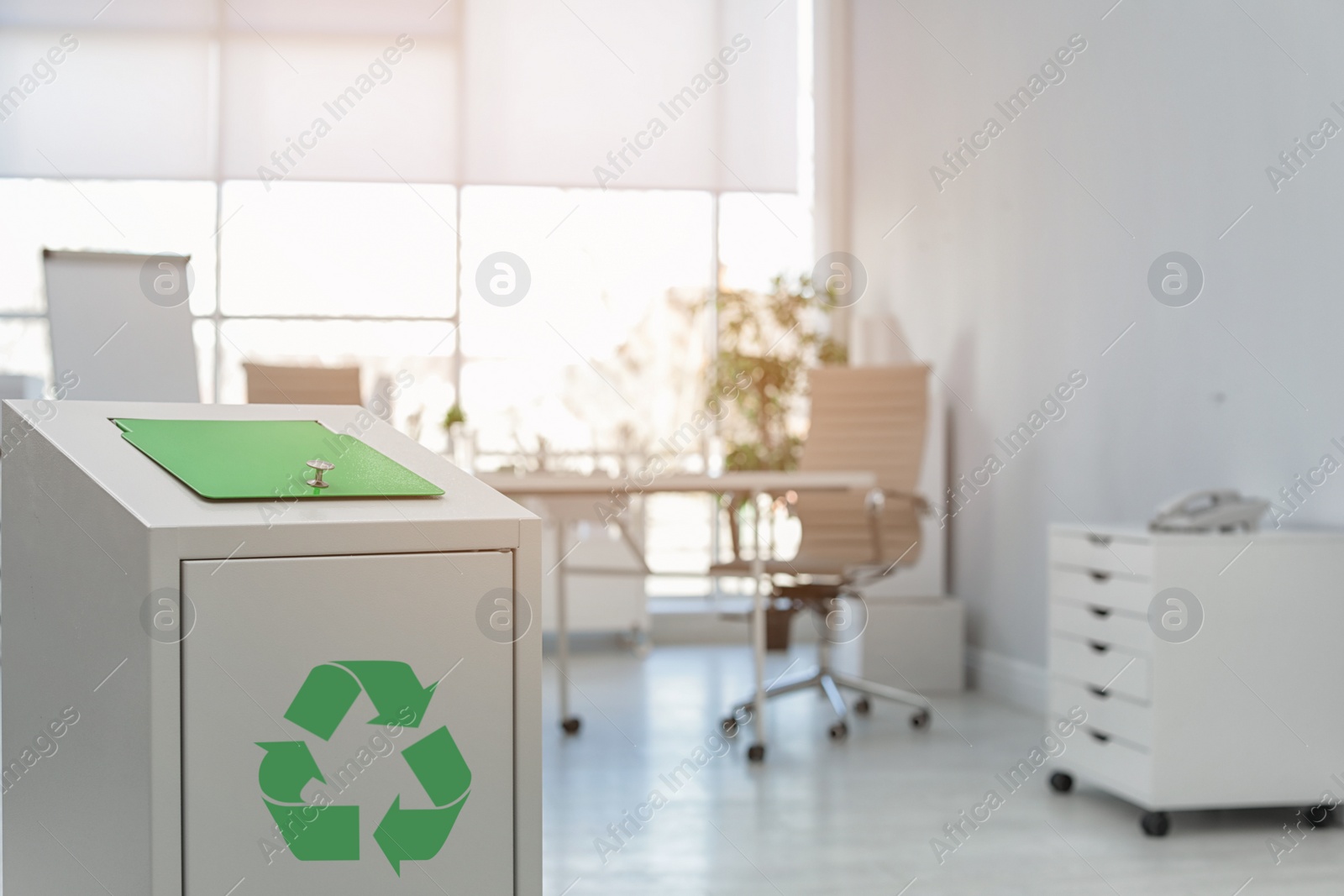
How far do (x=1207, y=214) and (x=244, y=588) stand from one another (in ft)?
9.45

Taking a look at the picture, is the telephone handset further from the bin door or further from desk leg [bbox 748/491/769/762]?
the bin door

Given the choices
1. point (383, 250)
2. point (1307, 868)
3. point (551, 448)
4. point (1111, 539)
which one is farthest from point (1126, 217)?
point (383, 250)

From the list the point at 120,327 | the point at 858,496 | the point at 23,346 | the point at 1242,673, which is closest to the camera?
the point at 120,327

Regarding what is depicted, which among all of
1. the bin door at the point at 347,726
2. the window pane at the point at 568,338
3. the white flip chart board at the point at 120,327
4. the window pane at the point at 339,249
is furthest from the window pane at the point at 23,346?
the bin door at the point at 347,726

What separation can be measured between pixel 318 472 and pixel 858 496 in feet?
10.0

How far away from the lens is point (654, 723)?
12.8 ft

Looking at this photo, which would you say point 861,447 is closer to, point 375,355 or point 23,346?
point 375,355

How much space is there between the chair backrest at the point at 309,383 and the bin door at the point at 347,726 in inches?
127

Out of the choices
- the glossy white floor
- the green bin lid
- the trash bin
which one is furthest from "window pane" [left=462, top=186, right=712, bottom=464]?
the trash bin

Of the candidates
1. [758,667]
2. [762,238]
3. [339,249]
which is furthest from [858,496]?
[339,249]

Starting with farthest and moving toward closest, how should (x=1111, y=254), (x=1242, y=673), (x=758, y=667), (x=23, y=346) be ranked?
(x=23, y=346), (x=1111, y=254), (x=758, y=667), (x=1242, y=673)

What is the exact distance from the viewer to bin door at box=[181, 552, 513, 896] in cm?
121

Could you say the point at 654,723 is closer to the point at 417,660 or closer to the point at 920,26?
the point at 417,660

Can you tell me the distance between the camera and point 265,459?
142cm
